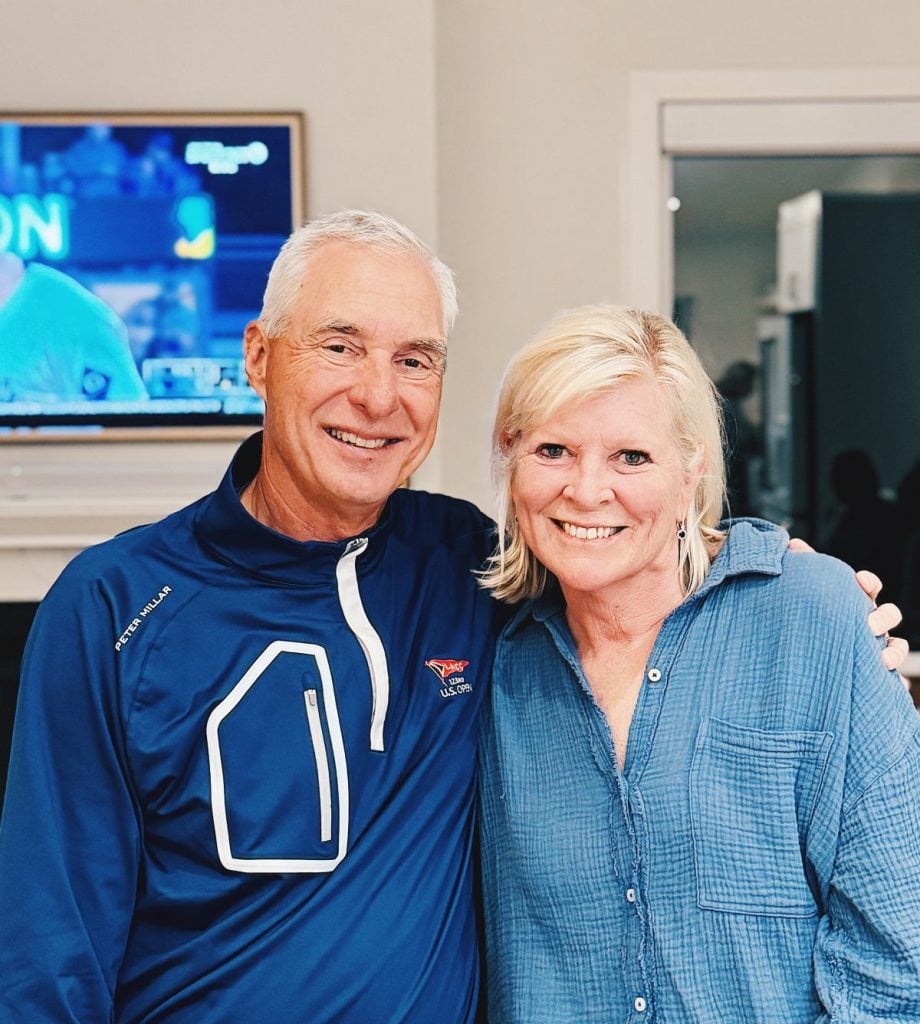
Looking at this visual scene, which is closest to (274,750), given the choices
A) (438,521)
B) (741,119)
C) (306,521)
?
(306,521)

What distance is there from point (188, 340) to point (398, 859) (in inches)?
84.6

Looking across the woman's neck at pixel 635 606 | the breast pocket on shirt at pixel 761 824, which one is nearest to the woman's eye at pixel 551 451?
the woman's neck at pixel 635 606

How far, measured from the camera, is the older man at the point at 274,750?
4.60 ft

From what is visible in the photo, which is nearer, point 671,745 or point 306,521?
point 671,745

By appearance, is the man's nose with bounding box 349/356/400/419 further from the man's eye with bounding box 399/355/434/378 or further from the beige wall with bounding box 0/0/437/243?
the beige wall with bounding box 0/0/437/243

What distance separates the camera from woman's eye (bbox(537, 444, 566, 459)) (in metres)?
1.48

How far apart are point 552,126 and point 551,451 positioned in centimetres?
237

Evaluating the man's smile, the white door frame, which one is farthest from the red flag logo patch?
the white door frame

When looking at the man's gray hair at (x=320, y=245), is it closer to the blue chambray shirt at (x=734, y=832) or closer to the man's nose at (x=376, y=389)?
the man's nose at (x=376, y=389)

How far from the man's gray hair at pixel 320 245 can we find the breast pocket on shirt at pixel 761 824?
70 centimetres

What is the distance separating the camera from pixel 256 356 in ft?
5.47

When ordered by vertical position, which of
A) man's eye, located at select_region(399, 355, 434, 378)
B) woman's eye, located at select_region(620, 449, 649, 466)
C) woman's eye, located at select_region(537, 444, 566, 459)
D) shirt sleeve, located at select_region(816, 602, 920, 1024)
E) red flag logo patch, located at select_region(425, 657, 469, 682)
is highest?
man's eye, located at select_region(399, 355, 434, 378)

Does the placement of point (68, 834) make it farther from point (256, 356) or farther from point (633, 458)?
point (633, 458)

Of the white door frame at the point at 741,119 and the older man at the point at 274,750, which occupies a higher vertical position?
the white door frame at the point at 741,119
